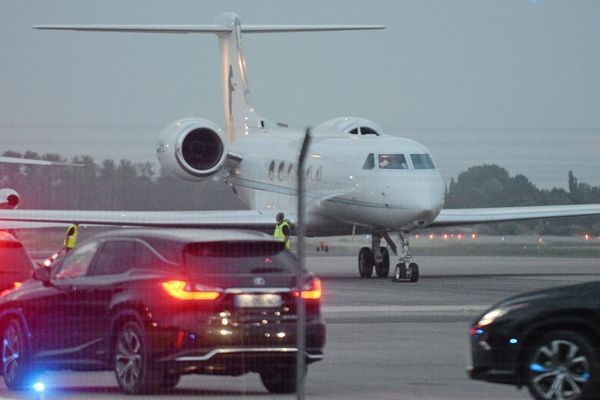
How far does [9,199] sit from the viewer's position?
129 feet

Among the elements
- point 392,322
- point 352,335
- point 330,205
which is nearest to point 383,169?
point 330,205

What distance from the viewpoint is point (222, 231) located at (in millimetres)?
13141

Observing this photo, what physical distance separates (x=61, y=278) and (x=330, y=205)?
2180 centimetres

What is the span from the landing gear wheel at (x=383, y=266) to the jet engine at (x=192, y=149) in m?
4.47

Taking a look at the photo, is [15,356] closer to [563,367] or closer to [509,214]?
[563,367]

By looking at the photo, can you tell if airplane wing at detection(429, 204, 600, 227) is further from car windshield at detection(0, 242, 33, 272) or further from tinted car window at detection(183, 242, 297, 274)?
tinted car window at detection(183, 242, 297, 274)

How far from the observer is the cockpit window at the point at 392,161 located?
33.2 metres

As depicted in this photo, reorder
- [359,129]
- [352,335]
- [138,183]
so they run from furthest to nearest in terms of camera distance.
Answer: [359,129] < [138,183] < [352,335]

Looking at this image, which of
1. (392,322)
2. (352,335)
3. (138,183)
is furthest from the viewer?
(138,183)

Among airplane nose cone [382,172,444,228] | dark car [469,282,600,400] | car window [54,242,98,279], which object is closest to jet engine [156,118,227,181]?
airplane nose cone [382,172,444,228]

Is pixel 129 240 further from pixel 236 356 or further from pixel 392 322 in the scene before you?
pixel 392 322

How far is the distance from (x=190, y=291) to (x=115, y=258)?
1161mm

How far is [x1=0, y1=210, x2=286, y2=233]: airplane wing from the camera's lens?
115 ft

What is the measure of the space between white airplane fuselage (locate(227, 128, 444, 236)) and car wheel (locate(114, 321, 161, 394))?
18017mm
